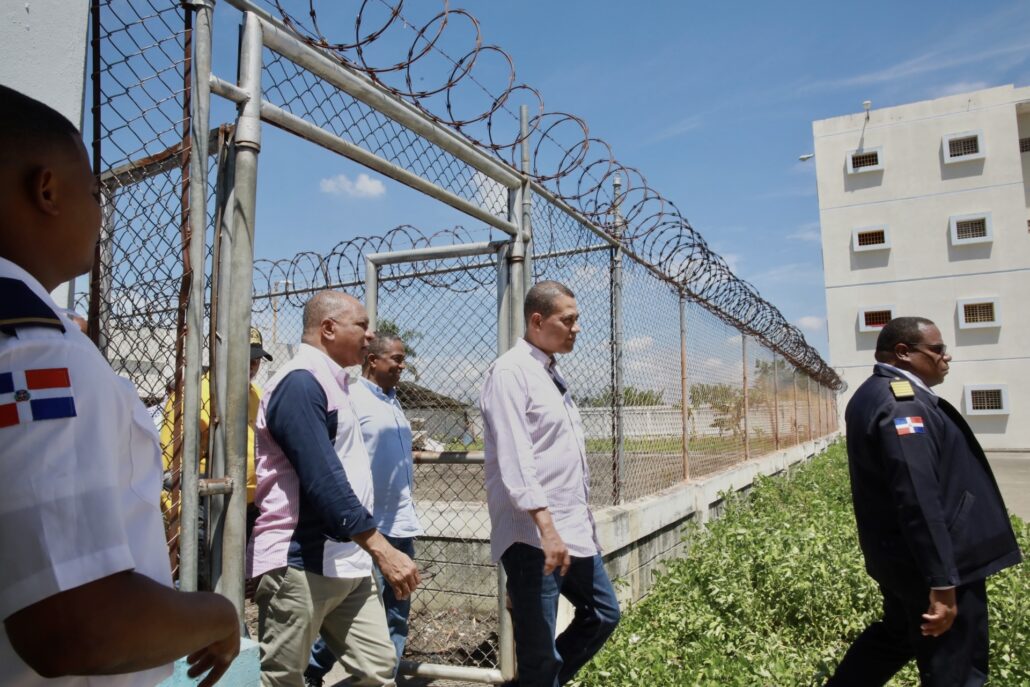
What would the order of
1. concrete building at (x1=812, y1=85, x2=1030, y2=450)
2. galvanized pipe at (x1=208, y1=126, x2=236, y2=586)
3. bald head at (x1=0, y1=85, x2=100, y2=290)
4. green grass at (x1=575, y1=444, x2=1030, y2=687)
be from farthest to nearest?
concrete building at (x1=812, y1=85, x2=1030, y2=450), green grass at (x1=575, y1=444, x2=1030, y2=687), galvanized pipe at (x1=208, y1=126, x2=236, y2=586), bald head at (x1=0, y1=85, x2=100, y2=290)

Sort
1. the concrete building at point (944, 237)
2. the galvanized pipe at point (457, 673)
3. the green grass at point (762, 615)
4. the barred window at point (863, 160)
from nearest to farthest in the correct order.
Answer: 1. the green grass at point (762, 615)
2. the galvanized pipe at point (457, 673)
3. the concrete building at point (944, 237)
4. the barred window at point (863, 160)

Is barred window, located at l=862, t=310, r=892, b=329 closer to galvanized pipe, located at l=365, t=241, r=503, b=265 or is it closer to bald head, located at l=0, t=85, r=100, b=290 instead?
galvanized pipe, located at l=365, t=241, r=503, b=265

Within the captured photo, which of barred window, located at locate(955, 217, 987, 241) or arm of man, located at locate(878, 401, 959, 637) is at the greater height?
barred window, located at locate(955, 217, 987, 241)

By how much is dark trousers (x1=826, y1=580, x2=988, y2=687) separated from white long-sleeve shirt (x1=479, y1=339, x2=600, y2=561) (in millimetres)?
1392

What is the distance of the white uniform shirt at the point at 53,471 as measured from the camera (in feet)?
2.58

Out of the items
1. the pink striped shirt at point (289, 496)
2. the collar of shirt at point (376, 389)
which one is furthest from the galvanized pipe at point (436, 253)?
the pink striped shirt at point (289, 496)

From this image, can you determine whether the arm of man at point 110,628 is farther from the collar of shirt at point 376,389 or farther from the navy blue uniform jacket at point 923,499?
the collar of shirt at point 376,389

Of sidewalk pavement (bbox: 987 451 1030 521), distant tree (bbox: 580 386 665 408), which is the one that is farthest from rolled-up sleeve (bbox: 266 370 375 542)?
sidewalk pavement (bbox: 987 451 1030 521)

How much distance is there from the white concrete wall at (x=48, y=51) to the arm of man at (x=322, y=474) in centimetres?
84

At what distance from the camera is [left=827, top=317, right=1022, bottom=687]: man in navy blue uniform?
2984mm

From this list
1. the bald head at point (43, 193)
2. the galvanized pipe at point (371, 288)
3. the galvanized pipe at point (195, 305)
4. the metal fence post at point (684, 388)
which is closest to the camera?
the bald head at point (43, 193)

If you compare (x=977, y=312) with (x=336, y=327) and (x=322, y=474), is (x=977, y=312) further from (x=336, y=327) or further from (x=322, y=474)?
(x=322, y=474)

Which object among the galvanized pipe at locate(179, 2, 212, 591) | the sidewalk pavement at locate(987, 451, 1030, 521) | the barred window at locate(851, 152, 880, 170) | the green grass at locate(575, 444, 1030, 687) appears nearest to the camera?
the galvanized pipe at locate(179, 2, 212, 591)

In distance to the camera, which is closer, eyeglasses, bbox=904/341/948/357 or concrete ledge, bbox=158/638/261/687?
concrete ledge, bbox=158/638/261/687
